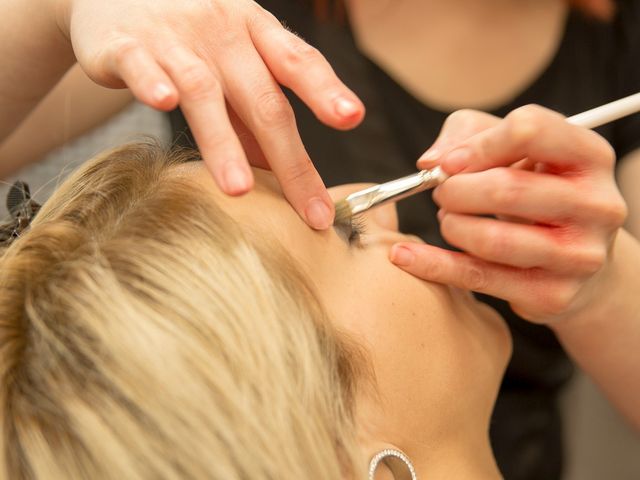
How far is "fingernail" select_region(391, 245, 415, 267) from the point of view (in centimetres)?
57

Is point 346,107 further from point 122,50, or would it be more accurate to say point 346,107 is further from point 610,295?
point 610,295

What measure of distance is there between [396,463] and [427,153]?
264mm

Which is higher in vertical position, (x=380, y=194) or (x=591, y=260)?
(x=380, y=194)

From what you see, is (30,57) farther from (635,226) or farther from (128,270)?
(635,226)

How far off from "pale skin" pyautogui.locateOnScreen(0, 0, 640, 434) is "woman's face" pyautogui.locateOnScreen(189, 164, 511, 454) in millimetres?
19

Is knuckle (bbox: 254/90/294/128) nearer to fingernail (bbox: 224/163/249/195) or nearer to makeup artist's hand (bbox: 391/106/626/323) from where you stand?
fingernail (bbox: 224/163/249/195)

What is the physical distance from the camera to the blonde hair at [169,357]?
420mm

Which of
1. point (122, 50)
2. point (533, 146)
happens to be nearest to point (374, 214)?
point (533, 146)

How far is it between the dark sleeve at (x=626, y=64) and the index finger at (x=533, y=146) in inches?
11.0

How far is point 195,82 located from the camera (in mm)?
457

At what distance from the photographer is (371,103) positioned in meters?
0.83

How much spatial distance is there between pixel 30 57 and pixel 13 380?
0.41 metres

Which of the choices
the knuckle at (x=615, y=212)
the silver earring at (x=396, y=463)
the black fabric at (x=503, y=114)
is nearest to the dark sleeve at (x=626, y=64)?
the black fabric at (x=503, y=114)

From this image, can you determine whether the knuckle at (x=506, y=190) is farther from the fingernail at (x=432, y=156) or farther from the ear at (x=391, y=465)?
the ear at (x=391, y=465)
